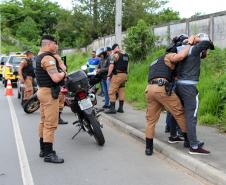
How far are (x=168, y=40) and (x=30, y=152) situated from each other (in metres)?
11.8

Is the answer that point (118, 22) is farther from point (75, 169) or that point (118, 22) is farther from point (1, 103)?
point (75, 169)

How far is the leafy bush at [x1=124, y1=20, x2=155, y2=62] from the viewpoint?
18734mm

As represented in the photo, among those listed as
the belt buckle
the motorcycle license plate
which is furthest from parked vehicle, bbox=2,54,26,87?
the belt buckle

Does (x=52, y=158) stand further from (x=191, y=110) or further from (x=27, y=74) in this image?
(x=27, y=74)

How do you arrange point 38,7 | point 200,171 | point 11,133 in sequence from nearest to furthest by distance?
point 200,171, point 11,133, point 38,7

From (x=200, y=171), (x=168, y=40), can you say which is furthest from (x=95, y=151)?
(x=168, y=40)

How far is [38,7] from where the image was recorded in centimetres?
7656

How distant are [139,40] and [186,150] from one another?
1167 cm

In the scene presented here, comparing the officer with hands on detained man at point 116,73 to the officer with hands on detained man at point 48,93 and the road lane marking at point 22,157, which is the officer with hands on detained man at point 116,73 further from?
the officer with hands on detained man at point 48,93

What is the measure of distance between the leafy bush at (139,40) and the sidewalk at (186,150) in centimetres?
736

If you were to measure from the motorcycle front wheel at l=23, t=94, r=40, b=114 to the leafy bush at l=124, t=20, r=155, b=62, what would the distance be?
6570 mm

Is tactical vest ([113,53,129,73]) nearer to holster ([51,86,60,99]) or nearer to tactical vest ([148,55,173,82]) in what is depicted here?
tactical vest ([148,55,173,82])

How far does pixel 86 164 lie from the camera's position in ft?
24.3

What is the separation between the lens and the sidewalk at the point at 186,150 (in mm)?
6401
